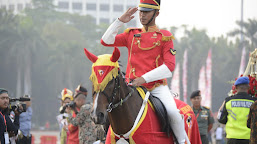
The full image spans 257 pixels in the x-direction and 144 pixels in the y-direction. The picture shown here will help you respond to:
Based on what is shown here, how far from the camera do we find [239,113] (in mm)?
9562

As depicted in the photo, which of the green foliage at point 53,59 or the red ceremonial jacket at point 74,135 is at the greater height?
the red ceremonial jacket at point 74,135

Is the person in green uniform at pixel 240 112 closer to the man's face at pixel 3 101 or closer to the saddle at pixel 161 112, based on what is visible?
the saddle at pixel 161 112

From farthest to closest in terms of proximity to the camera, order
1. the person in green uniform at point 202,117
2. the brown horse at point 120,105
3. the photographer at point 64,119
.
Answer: the photographer at point 64,119 → the person in green uniform at point 202,117 → the brown horse at point 120,105

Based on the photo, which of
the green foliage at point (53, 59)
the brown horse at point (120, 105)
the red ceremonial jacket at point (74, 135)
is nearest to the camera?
the brown horse at point (120, 105)

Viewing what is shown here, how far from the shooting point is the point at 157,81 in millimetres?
6941

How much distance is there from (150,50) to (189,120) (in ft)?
4.71

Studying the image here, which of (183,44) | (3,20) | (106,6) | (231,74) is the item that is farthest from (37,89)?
(106,6)

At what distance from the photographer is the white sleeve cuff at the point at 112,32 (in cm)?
688

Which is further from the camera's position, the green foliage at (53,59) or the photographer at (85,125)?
the green foliage at (53,59)

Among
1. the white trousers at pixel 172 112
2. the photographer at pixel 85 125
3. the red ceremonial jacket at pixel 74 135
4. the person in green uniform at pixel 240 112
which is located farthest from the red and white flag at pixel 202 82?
the white trousers at pixel 172 112

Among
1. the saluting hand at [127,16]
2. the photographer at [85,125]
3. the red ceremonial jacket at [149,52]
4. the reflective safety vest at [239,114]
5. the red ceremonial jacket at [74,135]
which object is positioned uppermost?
the saluting hand at [127,16]

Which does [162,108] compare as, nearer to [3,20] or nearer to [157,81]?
[157,81]

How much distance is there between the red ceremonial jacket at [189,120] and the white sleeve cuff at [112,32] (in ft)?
4.41

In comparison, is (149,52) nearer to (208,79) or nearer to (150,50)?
(150,50)
